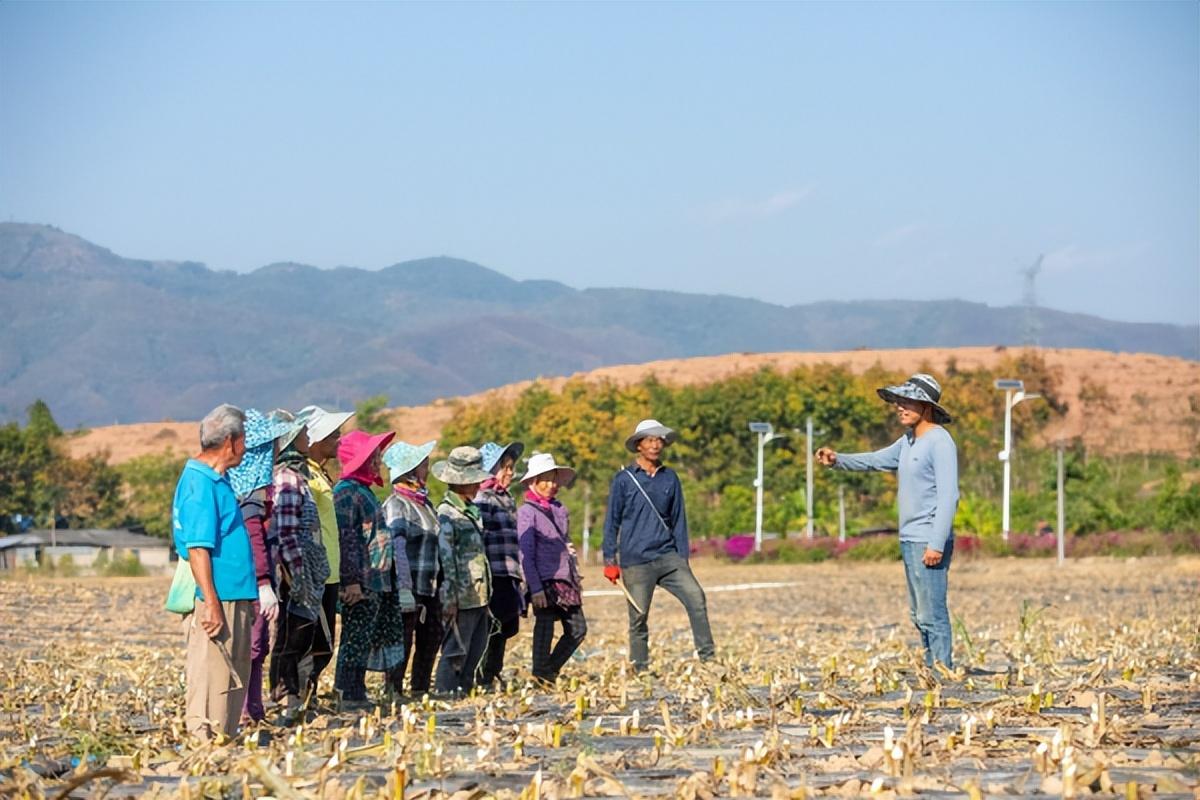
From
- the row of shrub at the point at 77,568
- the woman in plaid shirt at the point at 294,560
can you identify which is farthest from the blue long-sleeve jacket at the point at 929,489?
the row of shrub at the point at 77,568

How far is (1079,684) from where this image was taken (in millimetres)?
10539

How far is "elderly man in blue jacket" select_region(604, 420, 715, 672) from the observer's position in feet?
42.7

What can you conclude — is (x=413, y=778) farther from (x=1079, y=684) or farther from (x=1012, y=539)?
(x=1012, y=539)

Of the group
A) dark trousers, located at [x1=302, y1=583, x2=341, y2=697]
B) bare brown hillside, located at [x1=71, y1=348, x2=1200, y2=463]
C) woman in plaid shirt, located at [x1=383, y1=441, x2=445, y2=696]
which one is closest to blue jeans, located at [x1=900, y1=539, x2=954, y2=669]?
woman in plaid shirt, located at [x1=383, y1=441, x2=445, y2=696]

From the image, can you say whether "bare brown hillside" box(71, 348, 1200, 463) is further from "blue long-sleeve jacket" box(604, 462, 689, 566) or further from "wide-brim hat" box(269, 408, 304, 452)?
"wide-brim hat" box(269, 408, 304, 452)

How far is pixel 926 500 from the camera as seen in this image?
11367mm

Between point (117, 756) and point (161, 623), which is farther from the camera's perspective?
point (161, 623)

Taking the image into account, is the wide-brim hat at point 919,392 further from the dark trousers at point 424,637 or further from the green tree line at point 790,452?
the green tree line at point 790,452

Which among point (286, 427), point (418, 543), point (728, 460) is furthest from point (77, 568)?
point (286, 427)

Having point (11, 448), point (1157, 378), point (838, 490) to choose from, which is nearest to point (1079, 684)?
point (838, 490)

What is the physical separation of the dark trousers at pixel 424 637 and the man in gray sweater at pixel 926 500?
2.53 meters

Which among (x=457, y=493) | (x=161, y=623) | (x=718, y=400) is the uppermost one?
(x=718, y=400)

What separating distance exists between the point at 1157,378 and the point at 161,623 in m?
118

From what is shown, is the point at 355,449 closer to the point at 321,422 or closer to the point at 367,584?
the point at 321,422
